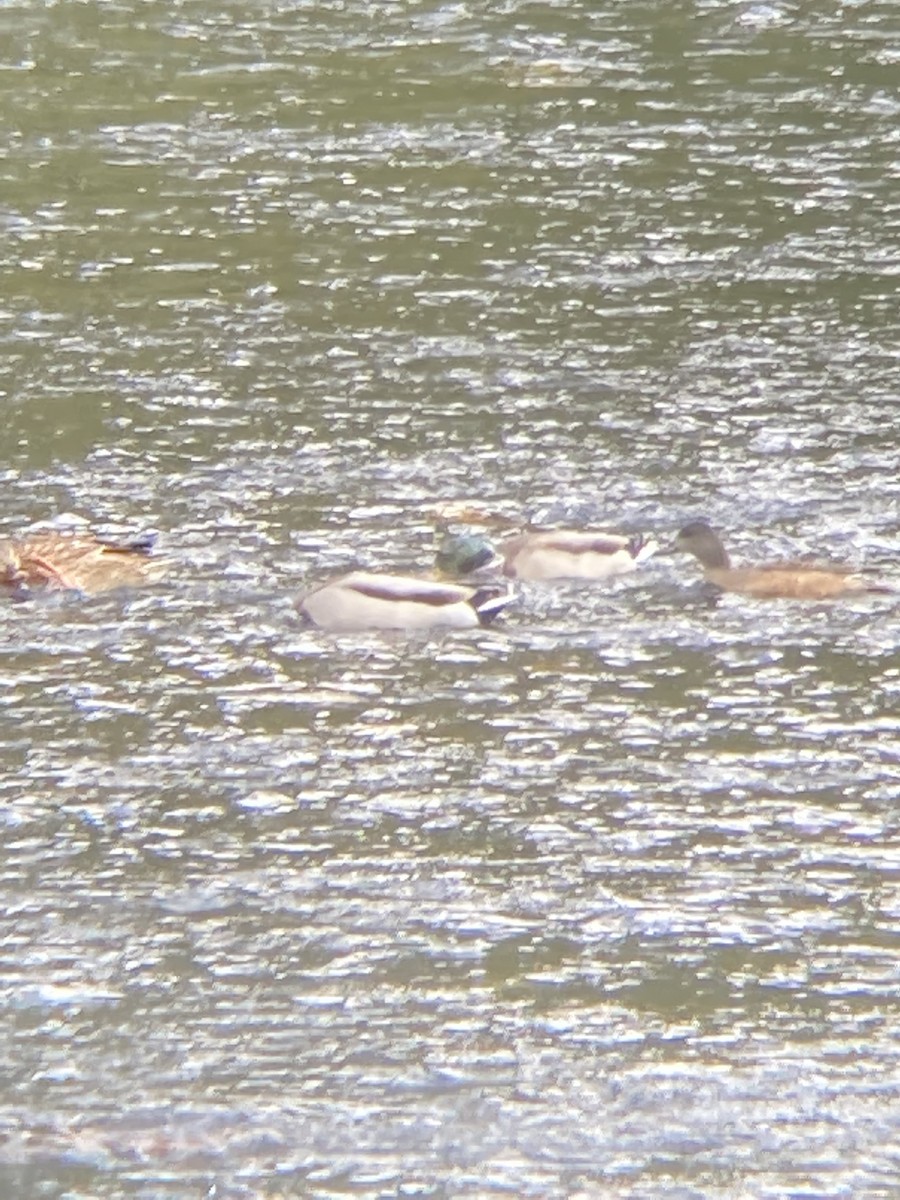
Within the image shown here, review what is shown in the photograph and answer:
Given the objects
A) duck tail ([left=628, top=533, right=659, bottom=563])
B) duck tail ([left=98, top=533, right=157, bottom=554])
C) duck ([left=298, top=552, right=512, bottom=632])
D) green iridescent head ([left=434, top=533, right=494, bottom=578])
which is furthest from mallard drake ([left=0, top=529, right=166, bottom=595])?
duck tail ([left=628, top=533, right=659, bottom=563])

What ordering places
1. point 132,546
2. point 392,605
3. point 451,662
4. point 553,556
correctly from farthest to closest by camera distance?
1. point 132,546
2. point 553,556
3. point 392,605
4. point 451,662

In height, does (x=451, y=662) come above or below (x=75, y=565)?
below

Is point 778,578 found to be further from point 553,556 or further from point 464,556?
point 464,556

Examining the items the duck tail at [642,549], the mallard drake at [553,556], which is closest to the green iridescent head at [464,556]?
the mallard drake at [553,556]

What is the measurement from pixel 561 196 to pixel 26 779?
334cm

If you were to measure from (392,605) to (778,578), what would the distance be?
80cm

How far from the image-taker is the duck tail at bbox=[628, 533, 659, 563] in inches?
190

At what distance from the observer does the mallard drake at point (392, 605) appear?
4605mm

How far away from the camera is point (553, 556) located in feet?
15.6

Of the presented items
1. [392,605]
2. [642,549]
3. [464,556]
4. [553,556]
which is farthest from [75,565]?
[642,549]

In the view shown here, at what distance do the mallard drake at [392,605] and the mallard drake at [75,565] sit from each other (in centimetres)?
42

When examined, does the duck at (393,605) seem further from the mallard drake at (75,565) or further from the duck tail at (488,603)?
the mallard drake at (75,565)

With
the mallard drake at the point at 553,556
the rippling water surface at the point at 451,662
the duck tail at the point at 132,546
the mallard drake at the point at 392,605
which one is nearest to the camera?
the rippling water surface at the point at 451,662

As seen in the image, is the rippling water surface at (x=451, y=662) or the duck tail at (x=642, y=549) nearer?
the rippling water surface at (x=451, y=662)
